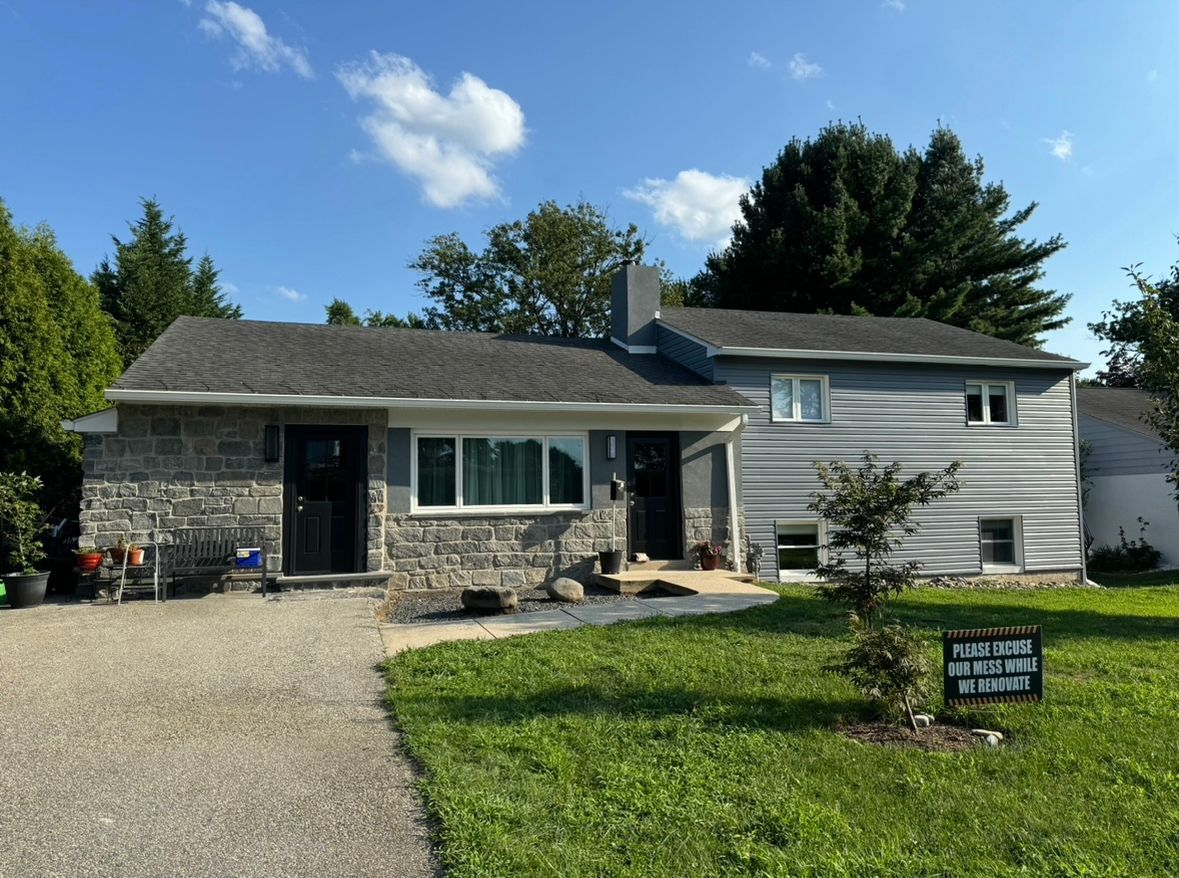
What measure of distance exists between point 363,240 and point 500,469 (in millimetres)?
11738

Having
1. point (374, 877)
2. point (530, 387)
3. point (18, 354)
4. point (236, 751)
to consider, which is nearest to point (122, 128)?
point (18, 354)

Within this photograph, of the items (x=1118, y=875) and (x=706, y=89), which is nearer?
(x=1118, y=875)

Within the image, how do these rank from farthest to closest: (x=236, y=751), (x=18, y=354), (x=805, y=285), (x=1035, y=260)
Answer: (x=1035, y=260) → (x=805, y=285) → (x=18, y=354) → (x=236, y=751)

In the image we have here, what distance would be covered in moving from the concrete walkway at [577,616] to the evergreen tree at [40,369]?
7594 mm

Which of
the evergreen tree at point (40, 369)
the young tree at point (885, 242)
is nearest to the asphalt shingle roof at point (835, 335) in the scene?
the young tree at point (885, 242)

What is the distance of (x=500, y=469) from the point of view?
11156 mm

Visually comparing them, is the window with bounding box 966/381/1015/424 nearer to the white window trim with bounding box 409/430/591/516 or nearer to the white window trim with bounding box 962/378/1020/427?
the white window trim with bounding box 962/378/1020/427

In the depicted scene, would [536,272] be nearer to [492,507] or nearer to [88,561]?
[492,507]

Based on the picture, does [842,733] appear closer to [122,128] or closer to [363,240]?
[122,128]

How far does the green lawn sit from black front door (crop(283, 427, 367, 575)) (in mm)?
4313

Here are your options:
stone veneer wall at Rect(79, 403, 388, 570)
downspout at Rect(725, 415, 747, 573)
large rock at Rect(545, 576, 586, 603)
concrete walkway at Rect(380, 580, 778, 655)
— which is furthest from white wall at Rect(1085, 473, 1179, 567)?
stone veneer wall at Rect(79, 403, 388, 570)

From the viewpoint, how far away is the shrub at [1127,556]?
18.2m

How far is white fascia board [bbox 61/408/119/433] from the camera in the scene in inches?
361

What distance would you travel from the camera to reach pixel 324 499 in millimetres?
10188
